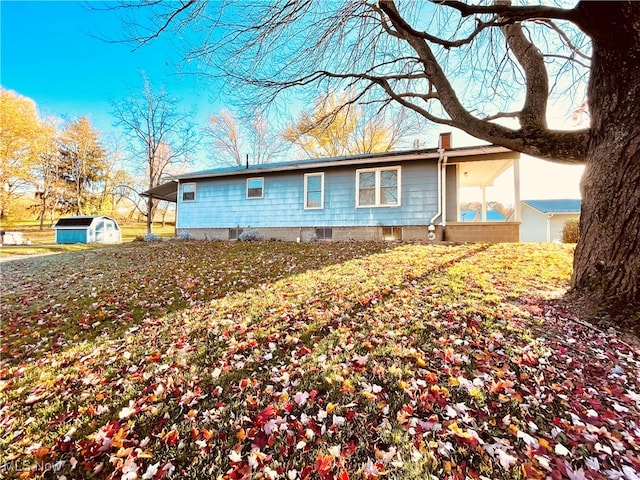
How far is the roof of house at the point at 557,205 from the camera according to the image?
19.2 meters

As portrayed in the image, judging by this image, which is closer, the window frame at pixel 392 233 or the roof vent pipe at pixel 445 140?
the roof vent pipe at pixel 445 140

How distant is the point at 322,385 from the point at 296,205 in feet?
31.9

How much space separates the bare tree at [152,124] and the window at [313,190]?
11090mm

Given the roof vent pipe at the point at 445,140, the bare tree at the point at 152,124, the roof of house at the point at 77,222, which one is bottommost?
the roof of house at the point at 77,222

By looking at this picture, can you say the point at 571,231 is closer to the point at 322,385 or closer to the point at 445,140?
the point at 445,140

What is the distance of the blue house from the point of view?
31.8ft

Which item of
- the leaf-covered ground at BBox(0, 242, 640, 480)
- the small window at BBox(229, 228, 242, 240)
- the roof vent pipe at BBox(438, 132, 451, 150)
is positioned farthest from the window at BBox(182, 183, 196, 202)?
the roof vent pipe at BBox(438, 132, 451, 150)

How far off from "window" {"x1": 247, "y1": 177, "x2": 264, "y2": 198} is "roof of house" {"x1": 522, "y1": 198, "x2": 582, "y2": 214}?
1934cm

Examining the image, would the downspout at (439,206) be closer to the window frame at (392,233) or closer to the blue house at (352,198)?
the blue house at (352,198)

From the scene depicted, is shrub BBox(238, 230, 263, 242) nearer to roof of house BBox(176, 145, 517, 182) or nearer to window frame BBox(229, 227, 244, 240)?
window frame BBox(229, 227, 244, 240)

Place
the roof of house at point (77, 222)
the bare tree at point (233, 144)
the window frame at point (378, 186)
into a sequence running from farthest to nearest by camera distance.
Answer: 1. the bare tree at point (233, 144)
2. the roof of house at point (77, 222)
3. the window frame at point (378, 186)

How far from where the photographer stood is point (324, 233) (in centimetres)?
1130

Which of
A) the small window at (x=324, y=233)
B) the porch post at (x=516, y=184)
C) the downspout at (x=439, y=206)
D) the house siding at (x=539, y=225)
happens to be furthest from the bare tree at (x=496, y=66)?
the house siding at (x=539, y=225)

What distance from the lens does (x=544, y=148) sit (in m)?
3.84
